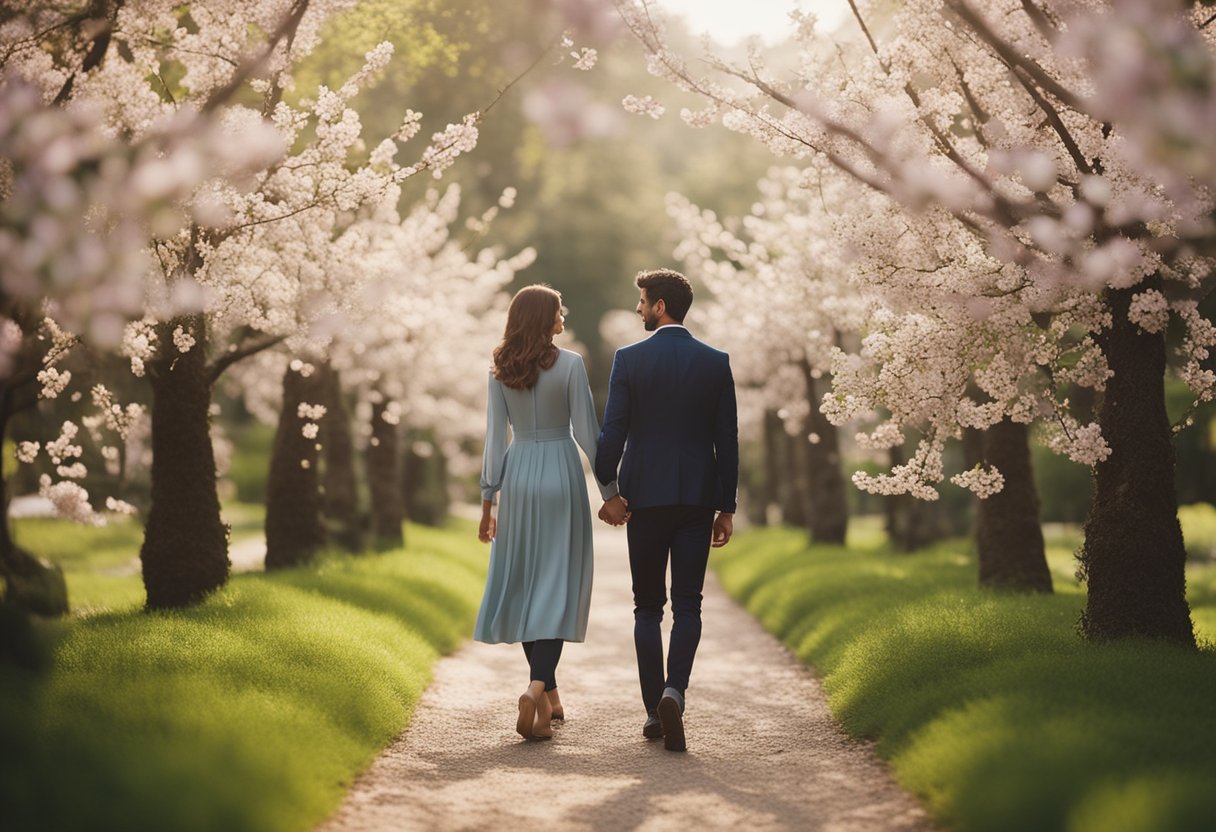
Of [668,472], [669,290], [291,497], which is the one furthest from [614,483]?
[291,497]

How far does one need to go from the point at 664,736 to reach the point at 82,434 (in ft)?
45.0

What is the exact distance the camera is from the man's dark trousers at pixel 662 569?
7.12 m

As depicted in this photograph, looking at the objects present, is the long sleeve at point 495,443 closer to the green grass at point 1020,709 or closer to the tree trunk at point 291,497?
the green grass at point 1020,709

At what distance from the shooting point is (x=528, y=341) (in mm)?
7535

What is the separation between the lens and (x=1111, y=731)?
5492 millimetres

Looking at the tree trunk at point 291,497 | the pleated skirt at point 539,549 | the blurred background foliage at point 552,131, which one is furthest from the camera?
the tree trunk at point 291,497

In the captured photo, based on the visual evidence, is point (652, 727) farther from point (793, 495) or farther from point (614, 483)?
point (793, 495)

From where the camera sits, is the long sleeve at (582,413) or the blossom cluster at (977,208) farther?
the long sleeve at (582,413)

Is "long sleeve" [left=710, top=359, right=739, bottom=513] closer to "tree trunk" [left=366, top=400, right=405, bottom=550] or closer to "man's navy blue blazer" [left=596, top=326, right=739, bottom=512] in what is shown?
"man's navy blue blazer" [left=596, top=326, right=739, bottom=512]

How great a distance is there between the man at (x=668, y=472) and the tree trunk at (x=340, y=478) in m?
9.72

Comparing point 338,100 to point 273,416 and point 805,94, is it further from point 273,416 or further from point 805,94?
point 273,416

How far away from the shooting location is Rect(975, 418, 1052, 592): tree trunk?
39.4 ft

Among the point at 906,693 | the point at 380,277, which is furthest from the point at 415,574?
the point at 906,693

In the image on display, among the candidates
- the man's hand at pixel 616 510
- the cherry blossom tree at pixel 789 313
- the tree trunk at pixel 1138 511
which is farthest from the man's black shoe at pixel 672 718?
the cherry blossom tree at pixel 789 313
